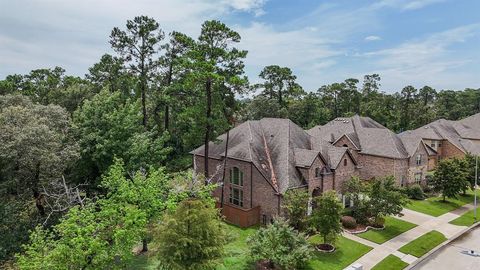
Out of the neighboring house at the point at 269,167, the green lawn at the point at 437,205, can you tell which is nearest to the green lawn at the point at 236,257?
the neighboring house at the point at 269,167

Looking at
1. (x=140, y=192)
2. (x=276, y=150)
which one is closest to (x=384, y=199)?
(x=276, y=150)

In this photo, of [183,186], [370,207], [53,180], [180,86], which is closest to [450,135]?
[370,207]

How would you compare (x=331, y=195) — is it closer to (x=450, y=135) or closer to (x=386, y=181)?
(x=386, y=181)

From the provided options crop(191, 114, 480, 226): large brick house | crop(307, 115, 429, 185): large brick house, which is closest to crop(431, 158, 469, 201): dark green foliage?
crop(307, 115, 429, 185): large brick house

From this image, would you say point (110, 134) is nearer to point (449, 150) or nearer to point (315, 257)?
point (315, 257)

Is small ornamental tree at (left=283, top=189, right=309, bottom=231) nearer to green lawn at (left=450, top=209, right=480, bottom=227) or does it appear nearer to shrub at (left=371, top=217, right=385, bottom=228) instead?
shrub at (left=371, top=217, right=385, bottom=228)

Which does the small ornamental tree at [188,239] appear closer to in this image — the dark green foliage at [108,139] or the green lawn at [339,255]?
the green lawn at [339,255]
